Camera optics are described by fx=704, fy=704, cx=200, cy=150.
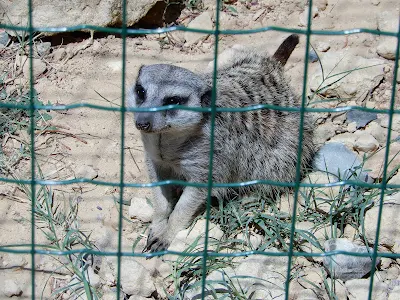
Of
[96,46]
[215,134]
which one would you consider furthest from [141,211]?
[96,46]

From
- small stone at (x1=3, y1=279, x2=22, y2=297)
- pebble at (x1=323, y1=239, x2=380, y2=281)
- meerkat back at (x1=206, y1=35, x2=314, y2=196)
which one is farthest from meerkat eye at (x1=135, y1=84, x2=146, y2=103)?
pebble at (x1=323, y1=239, x2=380, y2=281)

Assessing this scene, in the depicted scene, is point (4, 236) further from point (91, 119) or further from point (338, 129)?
point (338, 129)

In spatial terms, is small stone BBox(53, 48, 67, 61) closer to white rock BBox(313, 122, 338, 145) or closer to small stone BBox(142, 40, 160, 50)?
small stone BBox(142, 40, 160, 50)

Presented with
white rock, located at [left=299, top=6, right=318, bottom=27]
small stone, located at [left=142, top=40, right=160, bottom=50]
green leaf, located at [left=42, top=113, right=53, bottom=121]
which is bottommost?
green leaf, located at [left=42, top=113, right=53, bottom=121]

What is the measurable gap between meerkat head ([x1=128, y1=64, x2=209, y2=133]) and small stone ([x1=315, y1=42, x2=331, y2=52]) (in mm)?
1375

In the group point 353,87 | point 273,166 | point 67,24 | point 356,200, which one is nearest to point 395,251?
point 356,200

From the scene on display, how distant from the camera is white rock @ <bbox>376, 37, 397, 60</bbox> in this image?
13.8ft

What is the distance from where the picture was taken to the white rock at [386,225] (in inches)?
122

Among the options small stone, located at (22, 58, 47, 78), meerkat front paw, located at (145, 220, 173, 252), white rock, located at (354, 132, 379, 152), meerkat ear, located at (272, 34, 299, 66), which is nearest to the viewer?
meerkat front paw, located at (145, 220, 173, 252)

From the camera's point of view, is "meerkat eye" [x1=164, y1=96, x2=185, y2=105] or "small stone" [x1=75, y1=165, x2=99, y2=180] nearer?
"meerkat eye" [x1=164, y1=96, x2=185, y2=105]

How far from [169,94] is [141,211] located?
0.74 m

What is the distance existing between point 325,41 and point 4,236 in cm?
231

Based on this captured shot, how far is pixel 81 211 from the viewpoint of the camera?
338 cm

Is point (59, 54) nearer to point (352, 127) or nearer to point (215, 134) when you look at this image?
point (215, 134)
